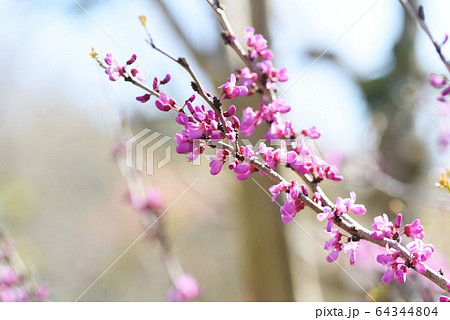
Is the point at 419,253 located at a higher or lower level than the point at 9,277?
higher

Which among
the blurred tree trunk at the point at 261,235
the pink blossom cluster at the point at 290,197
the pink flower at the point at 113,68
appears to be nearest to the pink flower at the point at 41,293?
the blurred tree trunk at the point at 261,235

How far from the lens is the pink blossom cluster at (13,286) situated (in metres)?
1.96

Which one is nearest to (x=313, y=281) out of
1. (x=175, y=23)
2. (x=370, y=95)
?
(x=370, y=95)

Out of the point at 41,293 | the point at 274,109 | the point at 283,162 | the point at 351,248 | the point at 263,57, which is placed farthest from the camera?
the point at 41,293

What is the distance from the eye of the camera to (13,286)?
2.05 meters

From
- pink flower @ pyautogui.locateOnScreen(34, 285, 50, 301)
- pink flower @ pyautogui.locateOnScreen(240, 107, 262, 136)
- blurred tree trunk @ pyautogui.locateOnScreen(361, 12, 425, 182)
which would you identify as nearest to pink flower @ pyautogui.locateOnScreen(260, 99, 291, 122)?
pink flower @ pyautogui.locateOnScreen(240, 107, 262, 136)

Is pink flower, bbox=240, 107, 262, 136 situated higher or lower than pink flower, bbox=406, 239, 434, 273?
higher

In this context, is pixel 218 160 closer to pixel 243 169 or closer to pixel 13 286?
pixel 243 169

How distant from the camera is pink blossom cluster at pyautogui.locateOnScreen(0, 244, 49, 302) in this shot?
196 centimetres

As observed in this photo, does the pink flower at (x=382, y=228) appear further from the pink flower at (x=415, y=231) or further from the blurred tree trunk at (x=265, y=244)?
the blurred tree trunk at (x=265, y=244)

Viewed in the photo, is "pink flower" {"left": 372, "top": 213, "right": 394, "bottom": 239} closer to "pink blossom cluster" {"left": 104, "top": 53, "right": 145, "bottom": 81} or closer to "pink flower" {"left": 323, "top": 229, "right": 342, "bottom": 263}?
"pink flower" {"left": 323, "top": 229, "right": 342, "bottom": 263}

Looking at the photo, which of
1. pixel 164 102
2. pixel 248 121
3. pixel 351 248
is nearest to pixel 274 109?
pixel 248 121

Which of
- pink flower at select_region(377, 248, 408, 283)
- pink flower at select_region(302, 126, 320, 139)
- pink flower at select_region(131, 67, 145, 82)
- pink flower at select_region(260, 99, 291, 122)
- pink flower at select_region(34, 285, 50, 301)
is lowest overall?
pink flower at select_region(34, 285, 50, 301)
